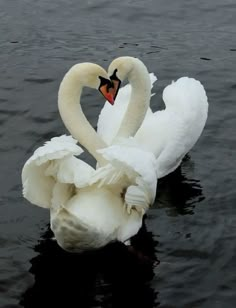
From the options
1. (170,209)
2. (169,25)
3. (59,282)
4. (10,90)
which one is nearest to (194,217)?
(170,209)

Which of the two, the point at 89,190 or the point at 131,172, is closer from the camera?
the point at 131,172

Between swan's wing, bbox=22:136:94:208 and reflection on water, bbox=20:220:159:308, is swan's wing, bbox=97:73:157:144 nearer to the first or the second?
reflection on water, bbox=20:220:159:308

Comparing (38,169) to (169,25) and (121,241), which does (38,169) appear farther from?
(169,25)

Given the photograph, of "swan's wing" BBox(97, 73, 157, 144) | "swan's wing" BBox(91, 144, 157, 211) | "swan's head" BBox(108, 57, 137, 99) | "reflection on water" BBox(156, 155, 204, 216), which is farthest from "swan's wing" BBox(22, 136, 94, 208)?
"swan's wing" BBox(97, 73, 157, 144)

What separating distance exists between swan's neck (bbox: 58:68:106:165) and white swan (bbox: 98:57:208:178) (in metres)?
0.36

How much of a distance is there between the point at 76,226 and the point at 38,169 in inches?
31.9

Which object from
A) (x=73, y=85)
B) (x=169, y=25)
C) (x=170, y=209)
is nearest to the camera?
(x=73, y=85)

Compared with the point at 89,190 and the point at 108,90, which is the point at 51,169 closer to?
the point at 89,190

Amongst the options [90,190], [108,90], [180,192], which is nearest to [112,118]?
[180,192]

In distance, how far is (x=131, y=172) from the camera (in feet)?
24.0

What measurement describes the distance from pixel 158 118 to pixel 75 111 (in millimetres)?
1443

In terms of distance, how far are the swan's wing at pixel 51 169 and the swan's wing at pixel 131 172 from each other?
18 cm

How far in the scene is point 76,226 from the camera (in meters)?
6.96

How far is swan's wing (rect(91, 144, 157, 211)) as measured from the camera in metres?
7.19
